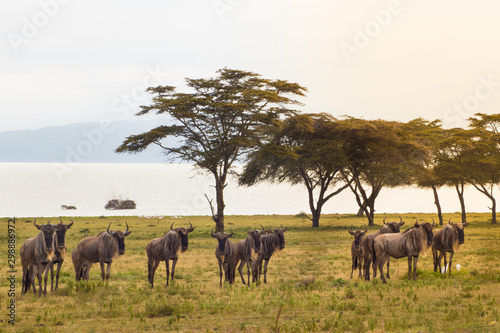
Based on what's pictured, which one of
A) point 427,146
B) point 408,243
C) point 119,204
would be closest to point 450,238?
point 408,243

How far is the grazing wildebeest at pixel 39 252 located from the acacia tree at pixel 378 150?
1374 inches

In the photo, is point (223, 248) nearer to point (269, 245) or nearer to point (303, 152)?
point (269, 245)

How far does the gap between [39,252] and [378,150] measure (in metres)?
37.0

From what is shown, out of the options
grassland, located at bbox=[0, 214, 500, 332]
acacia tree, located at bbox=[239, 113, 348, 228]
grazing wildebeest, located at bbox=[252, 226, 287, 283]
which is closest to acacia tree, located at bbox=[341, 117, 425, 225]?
acacia tree, located at bbox=[239, 113, 348, 228]

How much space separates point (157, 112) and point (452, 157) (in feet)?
97.2

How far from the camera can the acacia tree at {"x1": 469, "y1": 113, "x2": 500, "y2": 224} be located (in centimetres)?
5577

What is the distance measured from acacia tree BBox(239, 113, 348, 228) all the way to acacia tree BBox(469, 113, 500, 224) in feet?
47.4

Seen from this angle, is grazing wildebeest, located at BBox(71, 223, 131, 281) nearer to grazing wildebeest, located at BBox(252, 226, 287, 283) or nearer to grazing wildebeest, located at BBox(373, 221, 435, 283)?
grazing wildebeest, located at BBox(252, 226, 287, 283)

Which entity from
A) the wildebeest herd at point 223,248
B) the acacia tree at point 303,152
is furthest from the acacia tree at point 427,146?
the wildebeest herd at point 223,248

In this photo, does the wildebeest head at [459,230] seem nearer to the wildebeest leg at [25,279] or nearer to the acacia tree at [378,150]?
the wildebeest leg at [25,279]

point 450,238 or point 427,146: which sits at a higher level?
point 427,146

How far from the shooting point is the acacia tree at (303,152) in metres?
48.3

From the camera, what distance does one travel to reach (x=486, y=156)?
57.5 metres

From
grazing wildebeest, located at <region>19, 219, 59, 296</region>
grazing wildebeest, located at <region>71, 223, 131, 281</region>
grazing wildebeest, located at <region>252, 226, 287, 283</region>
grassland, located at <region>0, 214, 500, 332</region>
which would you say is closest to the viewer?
grassland, located at <region>0, 214, 500, 332</region>
